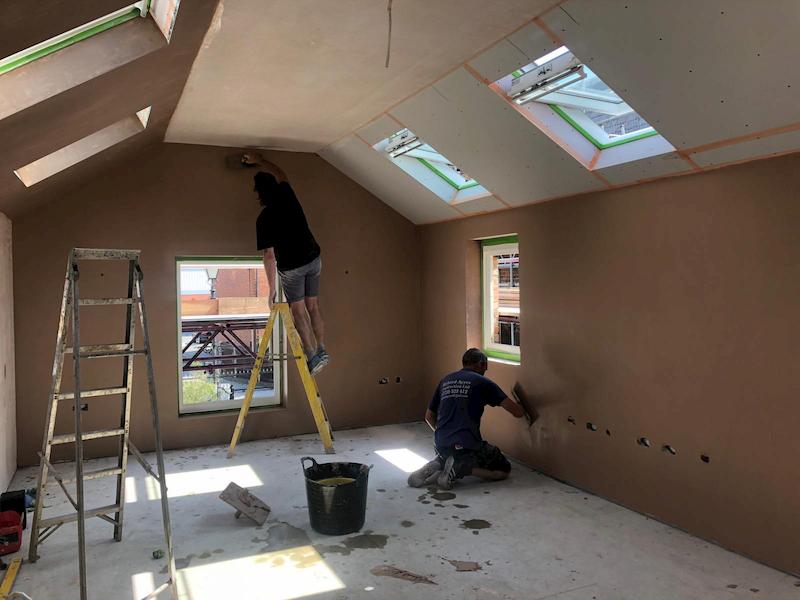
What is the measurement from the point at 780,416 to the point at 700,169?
1.27 metres

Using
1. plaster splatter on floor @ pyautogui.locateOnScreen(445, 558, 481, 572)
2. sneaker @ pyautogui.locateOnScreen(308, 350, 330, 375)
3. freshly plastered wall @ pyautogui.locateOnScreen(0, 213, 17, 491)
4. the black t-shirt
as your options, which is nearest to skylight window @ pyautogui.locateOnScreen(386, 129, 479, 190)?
the black t-shirt

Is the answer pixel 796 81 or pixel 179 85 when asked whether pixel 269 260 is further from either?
pixel 796 81

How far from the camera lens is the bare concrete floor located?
9.06 feet

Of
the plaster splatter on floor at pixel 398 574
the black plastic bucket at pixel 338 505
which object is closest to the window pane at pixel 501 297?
the black plastic bucket at pixel 338 505

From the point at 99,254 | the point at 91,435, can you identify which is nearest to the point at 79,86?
the point at 99,254

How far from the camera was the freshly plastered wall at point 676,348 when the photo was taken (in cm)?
283

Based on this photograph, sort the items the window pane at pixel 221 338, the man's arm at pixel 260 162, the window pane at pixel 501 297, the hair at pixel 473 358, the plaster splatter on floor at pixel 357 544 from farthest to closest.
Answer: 1. the window pane at pixel 221 338
2. the man's arm at pixel 260 162
3. the window pane at pixel 501 297
4. the hair at pixel 473 358
5. the plaster splatter on floor at pixel 357 544

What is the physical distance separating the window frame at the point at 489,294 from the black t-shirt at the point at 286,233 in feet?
4.81

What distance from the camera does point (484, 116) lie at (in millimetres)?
3678

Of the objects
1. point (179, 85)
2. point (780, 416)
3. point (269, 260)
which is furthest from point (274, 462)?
point (780, 416)

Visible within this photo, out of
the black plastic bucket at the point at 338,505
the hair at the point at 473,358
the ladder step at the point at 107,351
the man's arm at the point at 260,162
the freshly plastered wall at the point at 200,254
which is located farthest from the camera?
the man's arm at the point at 260,162

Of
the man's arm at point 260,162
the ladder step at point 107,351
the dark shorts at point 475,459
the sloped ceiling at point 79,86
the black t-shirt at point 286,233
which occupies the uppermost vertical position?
the man's arm at point 260,162

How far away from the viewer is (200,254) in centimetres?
525

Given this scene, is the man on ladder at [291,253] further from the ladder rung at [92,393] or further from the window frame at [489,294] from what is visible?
the ladder rung at [92,393]
